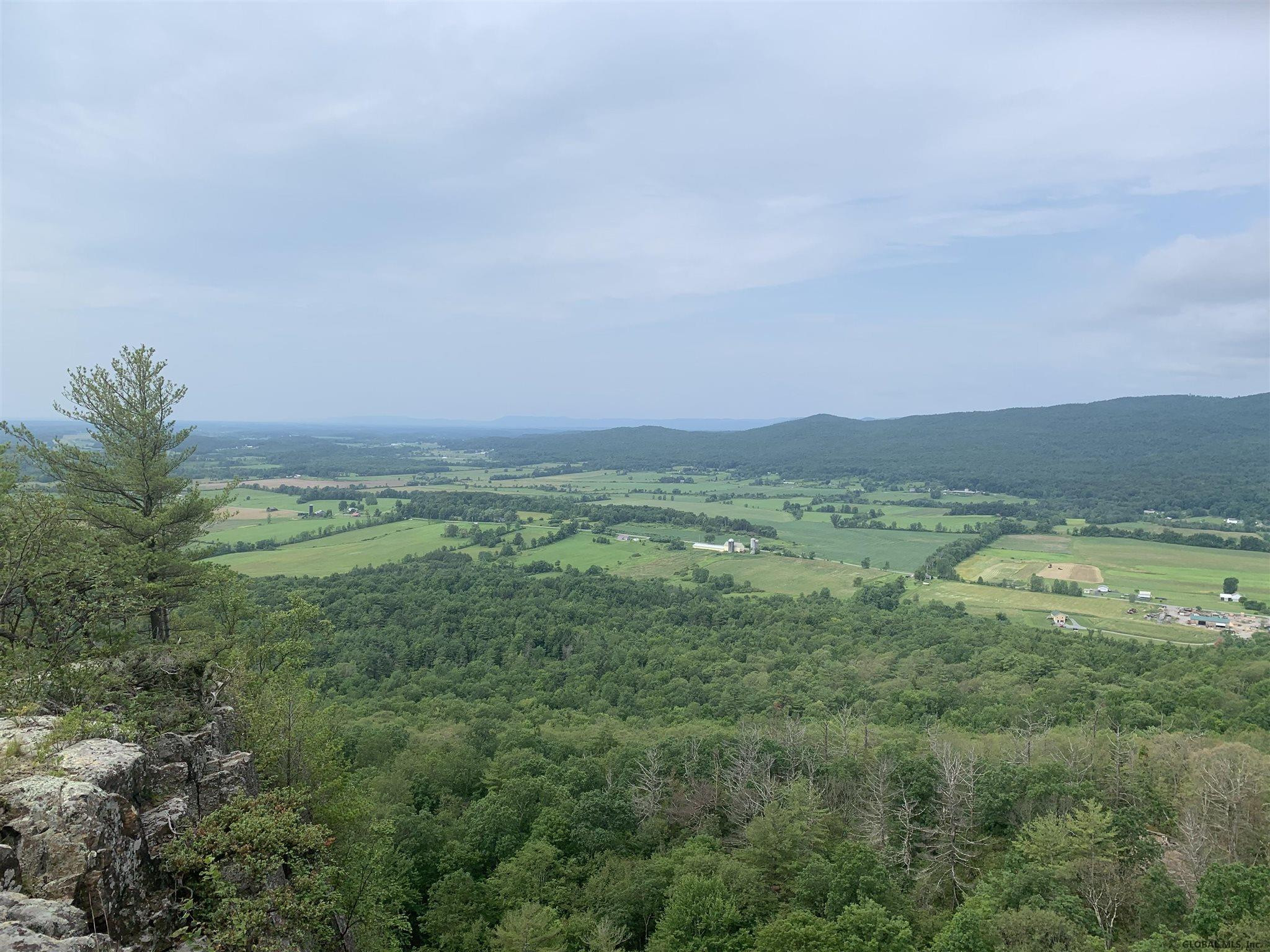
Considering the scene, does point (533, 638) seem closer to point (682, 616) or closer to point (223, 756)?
point (682, 616)

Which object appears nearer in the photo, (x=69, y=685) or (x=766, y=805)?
(x=69, y=685)

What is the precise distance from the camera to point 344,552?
95.4m

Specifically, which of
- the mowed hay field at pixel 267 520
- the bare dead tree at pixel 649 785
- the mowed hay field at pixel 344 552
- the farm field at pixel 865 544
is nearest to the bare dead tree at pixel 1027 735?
the bare dead tree at pixel 649 785

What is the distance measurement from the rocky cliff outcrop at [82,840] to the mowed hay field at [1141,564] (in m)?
94.3

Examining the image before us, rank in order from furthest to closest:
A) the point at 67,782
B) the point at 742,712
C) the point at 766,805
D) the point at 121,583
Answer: the point at 742,712
the point at 766,805
the point at 121,583
the point at 67,782

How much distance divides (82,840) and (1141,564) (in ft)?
387

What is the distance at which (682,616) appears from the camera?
72.7 m

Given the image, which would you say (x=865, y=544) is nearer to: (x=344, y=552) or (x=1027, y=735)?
(x=1027, y=735)

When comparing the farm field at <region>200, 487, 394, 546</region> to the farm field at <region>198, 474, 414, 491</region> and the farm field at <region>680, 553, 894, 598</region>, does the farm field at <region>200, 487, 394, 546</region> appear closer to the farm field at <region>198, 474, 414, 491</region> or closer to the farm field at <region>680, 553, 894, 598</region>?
the farm field at <region>198, 474, 414, 491</region>

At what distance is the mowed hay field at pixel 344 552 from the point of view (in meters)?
82.5

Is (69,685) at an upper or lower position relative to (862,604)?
upper

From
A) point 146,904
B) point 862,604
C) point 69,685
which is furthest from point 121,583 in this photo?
point 862,604

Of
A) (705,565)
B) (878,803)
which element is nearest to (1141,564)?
(705,565)

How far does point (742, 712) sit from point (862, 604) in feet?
116
